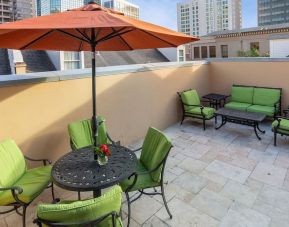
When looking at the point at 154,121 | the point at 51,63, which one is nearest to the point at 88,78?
the point at 154,121

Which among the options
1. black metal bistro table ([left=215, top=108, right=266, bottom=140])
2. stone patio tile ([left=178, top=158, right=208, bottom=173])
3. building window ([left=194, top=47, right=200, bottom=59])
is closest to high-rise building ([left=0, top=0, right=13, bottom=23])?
building window ([left=194, top=47, right=200, bottom=59])

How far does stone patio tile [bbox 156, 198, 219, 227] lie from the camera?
9.04 ft

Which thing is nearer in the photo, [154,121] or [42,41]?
[42,41]

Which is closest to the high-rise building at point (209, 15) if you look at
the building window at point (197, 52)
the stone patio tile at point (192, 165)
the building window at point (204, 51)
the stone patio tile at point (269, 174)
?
the building window at point (197, 52)

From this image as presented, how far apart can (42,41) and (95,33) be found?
2.66 ft

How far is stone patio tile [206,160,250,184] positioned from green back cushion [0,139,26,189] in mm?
2876

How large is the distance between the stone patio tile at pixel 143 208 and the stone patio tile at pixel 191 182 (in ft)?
1.91

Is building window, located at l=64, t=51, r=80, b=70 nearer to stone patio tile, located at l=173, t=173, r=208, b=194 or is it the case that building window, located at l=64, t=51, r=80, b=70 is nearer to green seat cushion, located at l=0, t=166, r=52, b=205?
green seat cushion, located at l=0, t=166, r=52, b=205

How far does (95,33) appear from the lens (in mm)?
2887

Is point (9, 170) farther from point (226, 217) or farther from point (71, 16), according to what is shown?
point (226, 217)

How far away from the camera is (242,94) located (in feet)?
22.1

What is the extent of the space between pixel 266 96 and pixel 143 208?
4.93 meters

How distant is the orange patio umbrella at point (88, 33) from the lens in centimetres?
183

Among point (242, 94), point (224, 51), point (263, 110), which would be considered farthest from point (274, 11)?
point (263, 110)
